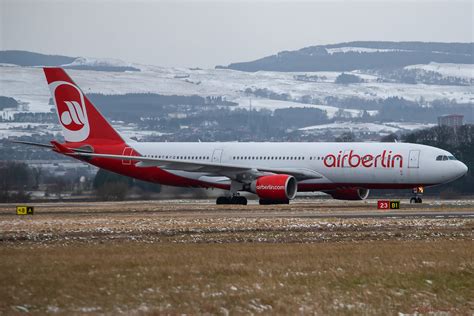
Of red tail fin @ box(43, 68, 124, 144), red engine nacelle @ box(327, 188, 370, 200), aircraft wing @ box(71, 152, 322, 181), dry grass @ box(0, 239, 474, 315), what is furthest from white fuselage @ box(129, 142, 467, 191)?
dry grass @ box(0, 239, 474, 315)

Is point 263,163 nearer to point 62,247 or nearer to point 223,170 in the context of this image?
point 223,170

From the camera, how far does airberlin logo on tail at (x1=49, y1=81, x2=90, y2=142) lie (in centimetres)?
6856

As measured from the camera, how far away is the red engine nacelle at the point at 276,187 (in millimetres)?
59562

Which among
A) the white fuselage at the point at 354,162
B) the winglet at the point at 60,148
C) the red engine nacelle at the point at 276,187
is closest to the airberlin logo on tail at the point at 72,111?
the winglet at the point at 60,148

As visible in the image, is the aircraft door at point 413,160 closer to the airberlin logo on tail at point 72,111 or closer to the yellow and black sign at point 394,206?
the yellow and black sign at point 394,206

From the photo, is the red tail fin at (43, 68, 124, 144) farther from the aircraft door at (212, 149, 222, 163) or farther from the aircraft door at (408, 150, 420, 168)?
the aircraft door at (408, 150, 420, 168)

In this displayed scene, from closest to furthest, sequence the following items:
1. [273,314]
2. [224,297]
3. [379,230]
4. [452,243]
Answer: [273,314] → [224,297] → [452,243] → [379,230]

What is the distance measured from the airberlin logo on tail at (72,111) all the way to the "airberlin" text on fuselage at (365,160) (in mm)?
15050

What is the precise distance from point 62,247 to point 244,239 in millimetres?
5343

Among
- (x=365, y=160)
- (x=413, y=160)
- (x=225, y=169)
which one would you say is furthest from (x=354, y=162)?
(x=225, y=169)

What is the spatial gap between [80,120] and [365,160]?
685 inches

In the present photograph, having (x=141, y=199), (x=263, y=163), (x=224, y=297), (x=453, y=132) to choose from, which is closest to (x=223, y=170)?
(x=263, y=163)

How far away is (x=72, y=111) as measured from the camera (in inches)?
2704

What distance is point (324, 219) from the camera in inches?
1630
